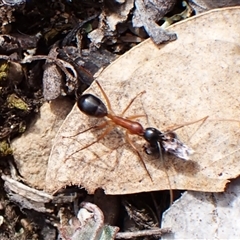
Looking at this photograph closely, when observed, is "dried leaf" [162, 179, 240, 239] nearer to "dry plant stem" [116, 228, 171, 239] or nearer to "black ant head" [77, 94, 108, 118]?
"dry plant stem" [116, 228, 171, 239]

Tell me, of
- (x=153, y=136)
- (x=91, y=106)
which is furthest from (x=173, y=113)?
(x=91, y=106)

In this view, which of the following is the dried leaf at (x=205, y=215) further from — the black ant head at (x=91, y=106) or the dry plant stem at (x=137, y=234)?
the black ant head at (x=91, y=106)

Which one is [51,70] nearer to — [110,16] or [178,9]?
[110,16]

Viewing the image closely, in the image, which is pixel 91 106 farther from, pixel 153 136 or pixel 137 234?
pixel 137 234

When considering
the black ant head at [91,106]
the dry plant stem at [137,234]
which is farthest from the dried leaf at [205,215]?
the black ant head at [91,106]

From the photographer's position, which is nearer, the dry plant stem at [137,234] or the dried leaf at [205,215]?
the dried leaf at [205,215]
